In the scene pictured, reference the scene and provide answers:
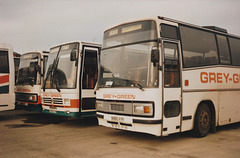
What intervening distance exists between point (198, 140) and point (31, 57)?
8.51 metres

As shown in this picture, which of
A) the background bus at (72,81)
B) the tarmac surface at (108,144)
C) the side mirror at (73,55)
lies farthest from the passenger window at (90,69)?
the tarmac surface at (108,144)

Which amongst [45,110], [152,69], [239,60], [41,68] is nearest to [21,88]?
[41,68]

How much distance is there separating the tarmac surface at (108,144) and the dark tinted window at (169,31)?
9.58 feet

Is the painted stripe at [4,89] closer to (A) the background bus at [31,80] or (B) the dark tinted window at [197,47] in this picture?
(A) the background bus at [31,80]

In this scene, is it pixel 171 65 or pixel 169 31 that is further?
pixel 169 31

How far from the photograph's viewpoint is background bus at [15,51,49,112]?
37.5 ft

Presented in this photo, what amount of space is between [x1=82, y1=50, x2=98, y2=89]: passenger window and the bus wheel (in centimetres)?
402

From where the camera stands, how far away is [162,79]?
6504 millimetres

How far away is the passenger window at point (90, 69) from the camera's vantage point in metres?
9.57

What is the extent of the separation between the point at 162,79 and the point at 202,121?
2.32 metres

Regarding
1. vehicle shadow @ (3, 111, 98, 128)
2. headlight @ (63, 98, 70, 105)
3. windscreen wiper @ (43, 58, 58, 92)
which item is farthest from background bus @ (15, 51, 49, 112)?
headlight @ (63, 98, 70, 105)

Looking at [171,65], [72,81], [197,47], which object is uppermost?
[197,47]

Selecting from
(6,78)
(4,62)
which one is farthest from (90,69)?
(4,62)

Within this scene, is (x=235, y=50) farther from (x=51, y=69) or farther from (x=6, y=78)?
(x=6, y=78)
